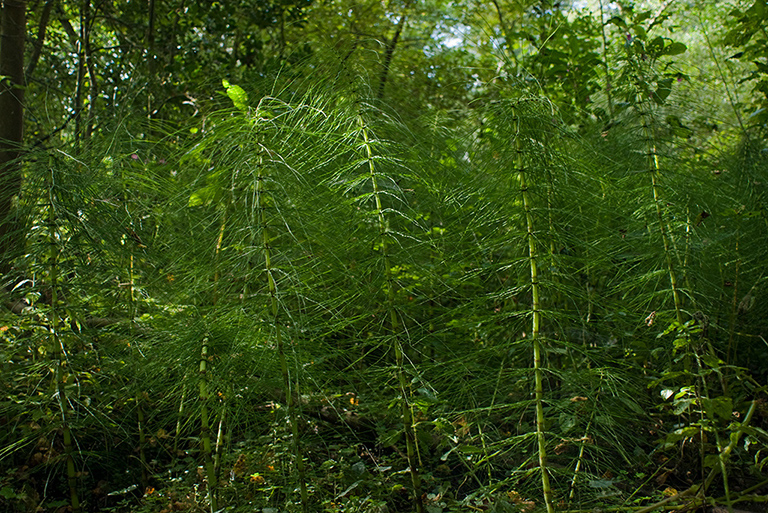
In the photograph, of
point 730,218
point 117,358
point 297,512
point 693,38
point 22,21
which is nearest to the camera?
point 297,512

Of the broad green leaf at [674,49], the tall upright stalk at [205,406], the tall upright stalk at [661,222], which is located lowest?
the tall upright stalk at [205,406]

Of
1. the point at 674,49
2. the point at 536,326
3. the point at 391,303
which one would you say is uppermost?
the point at 674,49

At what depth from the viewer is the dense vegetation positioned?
6.26 ft

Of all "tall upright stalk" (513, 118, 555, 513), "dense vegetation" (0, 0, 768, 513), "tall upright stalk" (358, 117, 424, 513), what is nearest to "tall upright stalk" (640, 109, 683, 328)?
"dense vegetation" (0, 0, 768, 513)

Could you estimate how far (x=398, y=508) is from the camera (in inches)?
92.4

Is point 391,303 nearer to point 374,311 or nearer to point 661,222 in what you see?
point 374,311

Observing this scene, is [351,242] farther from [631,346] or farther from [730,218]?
[730,218]

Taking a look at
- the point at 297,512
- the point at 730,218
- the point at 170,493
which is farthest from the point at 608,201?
the point at 170,493

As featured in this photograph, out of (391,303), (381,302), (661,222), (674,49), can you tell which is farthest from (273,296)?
(674,49)

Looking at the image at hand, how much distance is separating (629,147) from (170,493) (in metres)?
2.35

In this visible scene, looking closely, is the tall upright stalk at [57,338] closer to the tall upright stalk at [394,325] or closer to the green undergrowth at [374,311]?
the green undergrowth at [374,311]

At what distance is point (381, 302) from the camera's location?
85.4 inches

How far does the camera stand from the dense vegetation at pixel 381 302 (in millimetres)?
1907

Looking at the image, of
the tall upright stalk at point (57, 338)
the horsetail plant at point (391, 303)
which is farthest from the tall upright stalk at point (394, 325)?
the tall upright stalk at point (57, 338)
